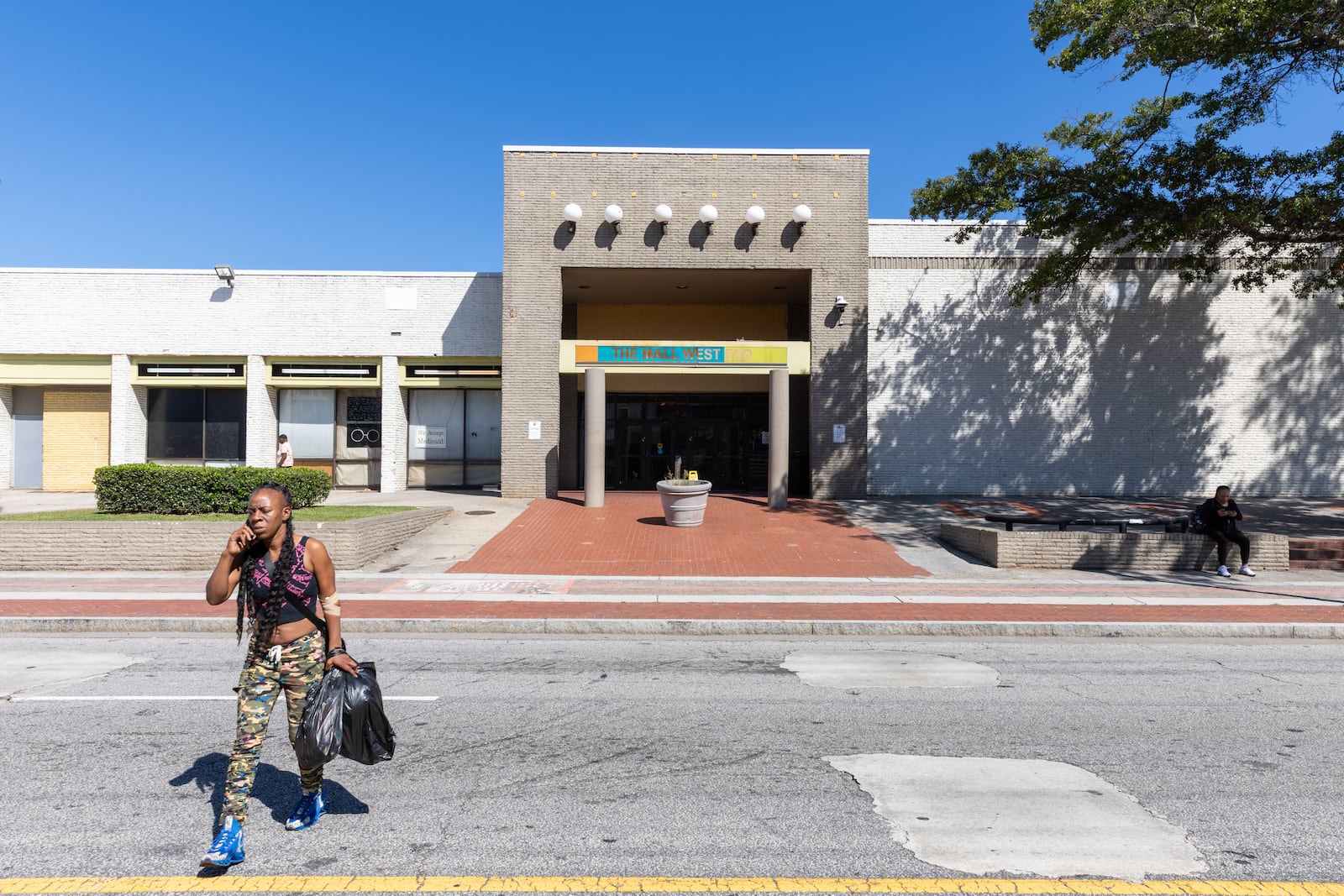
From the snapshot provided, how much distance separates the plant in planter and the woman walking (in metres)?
12.5

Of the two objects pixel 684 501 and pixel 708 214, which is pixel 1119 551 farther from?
pixel 708 214

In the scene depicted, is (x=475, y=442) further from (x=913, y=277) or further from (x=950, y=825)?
(x=950, y=825)

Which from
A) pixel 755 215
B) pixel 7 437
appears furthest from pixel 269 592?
pixel 7 437

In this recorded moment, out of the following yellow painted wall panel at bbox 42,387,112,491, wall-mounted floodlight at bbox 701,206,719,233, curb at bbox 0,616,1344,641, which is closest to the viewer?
curb at bbox 0,616,1344,641

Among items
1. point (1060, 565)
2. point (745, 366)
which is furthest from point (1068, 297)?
point (1060, 565)

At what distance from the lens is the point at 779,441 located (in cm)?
1945

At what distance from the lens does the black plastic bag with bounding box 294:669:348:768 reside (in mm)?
3742

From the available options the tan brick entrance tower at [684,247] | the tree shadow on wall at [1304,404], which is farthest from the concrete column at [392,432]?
the tree shadow on wall at [1304,404]

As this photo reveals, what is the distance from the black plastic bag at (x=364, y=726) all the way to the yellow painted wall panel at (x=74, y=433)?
25794 mm

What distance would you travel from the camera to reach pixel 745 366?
20.5m

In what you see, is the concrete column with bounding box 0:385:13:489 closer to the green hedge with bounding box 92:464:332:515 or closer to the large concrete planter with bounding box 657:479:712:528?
the green hedge with bounding box 92:464:332:515

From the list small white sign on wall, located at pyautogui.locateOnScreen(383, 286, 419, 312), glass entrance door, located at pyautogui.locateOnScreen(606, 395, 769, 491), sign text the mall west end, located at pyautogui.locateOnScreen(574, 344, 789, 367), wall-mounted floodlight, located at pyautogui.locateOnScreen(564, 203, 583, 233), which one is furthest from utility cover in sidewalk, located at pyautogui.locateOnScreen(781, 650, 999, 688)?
small white sign on wall, located at pyautogui.locateOnScreen(383, 286, 419, 312)

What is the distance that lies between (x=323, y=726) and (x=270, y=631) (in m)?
0.53

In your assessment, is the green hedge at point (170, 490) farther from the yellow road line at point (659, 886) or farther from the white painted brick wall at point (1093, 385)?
the white painted brick wall at point (1093, 385)
